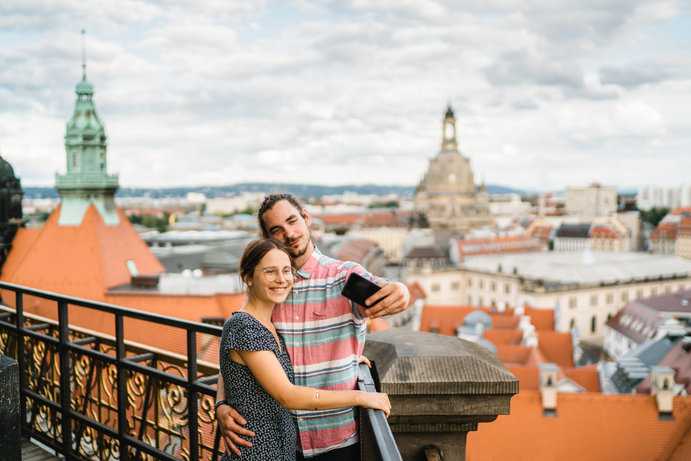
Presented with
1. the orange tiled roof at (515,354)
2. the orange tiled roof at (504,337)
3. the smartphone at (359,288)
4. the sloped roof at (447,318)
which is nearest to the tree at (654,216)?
the sloped roof at (447,318)

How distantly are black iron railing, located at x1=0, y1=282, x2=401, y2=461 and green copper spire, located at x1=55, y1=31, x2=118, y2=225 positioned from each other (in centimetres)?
2051

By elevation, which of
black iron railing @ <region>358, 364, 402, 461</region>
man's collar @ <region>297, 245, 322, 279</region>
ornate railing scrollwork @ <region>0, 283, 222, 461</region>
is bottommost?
ornate railing scrollwork @ <region>0, 283, 222, 461</region>

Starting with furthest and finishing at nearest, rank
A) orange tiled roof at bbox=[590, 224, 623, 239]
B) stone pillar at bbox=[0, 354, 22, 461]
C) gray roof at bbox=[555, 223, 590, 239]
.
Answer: gray roof at bbox=[555, 223, 590, 239]
orange tiled roof at bbox=[590, 224, 623, 239]
stone pillar at bbox=[0, 354, 22, 461]

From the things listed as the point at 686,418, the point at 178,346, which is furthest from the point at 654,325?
the point at 178,346

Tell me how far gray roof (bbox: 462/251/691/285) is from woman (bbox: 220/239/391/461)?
5218 cm

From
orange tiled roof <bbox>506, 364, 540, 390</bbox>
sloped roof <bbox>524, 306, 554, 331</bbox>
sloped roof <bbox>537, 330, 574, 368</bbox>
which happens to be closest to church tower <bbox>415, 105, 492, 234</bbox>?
sloped roof <bbox>524, 306, 554, 331</bbox>

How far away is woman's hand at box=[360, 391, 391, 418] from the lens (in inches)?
82.1

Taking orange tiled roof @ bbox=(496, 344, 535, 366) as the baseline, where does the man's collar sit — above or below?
above

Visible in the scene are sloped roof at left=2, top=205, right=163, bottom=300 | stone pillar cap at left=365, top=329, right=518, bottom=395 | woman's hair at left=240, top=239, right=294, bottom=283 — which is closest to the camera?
woman's hair at left=240, top=239, right=294, bottom=283

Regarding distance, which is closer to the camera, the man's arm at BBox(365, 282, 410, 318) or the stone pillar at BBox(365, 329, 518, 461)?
A: the man's arm at BBox(365, 282, 410, 318)

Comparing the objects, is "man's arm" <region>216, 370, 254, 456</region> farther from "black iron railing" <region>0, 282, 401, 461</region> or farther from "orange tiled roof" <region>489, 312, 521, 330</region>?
"orange tiled roof" <region>489, 312, 521, 330</region>

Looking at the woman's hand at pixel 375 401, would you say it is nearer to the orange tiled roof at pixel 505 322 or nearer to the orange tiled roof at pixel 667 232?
the orange tiled roof at pixel 505 322

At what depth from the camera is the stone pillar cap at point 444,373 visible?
2475 mm

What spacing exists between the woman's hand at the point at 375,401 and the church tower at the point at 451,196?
350 feet
